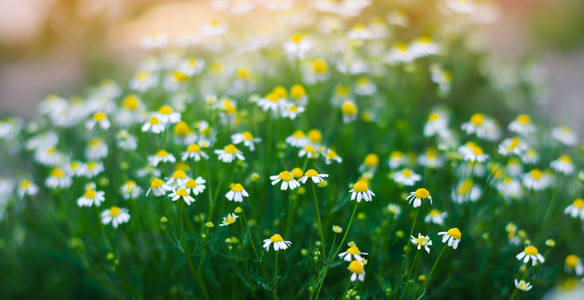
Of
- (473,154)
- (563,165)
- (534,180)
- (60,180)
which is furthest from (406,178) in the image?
(60,180)

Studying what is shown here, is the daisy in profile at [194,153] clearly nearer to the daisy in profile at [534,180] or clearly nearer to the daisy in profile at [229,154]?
the daisy in profile at [229,154]

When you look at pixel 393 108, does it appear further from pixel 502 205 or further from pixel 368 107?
pixel 502 205

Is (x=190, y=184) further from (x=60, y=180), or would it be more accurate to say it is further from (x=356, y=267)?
(x=60, y=180)

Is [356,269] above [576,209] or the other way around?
above

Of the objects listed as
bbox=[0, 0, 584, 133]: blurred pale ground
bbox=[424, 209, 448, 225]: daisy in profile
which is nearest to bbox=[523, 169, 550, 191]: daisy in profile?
bbox=[424, 209, 448, 225]: daisy in profile

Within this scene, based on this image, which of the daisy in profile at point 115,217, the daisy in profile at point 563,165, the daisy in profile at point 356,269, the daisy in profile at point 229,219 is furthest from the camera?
the daisy in profile at point 563,165

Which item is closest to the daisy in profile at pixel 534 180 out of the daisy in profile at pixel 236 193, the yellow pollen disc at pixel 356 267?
the yellow pollen disc at pixel 356 267

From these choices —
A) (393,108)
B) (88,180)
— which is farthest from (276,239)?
(393,108)

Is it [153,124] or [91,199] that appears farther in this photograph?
[153,124]
